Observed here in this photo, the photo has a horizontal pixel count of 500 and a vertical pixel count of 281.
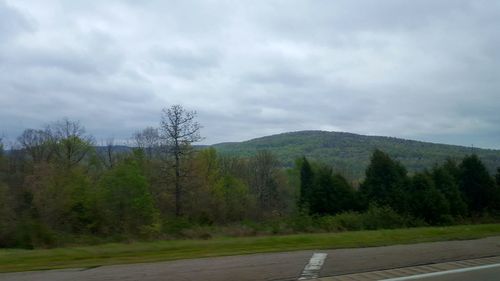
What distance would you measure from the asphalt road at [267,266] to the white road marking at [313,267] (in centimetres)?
12

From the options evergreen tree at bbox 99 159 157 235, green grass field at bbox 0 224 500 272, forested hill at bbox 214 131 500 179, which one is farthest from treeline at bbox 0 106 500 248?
forested hill at bbox 214 131 500 179

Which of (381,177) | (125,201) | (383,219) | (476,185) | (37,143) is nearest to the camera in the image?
(125,201)

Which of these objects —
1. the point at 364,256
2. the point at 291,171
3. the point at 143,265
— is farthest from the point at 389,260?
the point at 291,171

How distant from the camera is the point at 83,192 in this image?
31969 mm

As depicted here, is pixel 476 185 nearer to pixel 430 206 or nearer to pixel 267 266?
pixel 430 206

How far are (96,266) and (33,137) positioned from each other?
51016 mm

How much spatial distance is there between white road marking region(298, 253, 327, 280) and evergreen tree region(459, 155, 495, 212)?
110 ft

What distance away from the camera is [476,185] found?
143 ft

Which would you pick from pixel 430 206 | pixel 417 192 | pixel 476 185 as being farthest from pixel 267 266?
pixel 476 185

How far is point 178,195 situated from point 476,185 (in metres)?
25.0

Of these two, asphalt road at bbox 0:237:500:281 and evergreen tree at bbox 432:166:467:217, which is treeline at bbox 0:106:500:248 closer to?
evergreen tree at bbox 432:166:467:217

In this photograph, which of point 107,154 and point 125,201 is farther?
point 107,154

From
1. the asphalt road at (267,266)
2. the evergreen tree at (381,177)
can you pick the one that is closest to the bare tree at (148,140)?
the evergreen tree at (381,177)

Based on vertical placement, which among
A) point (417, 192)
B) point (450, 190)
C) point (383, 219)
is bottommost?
point (383, 219)
